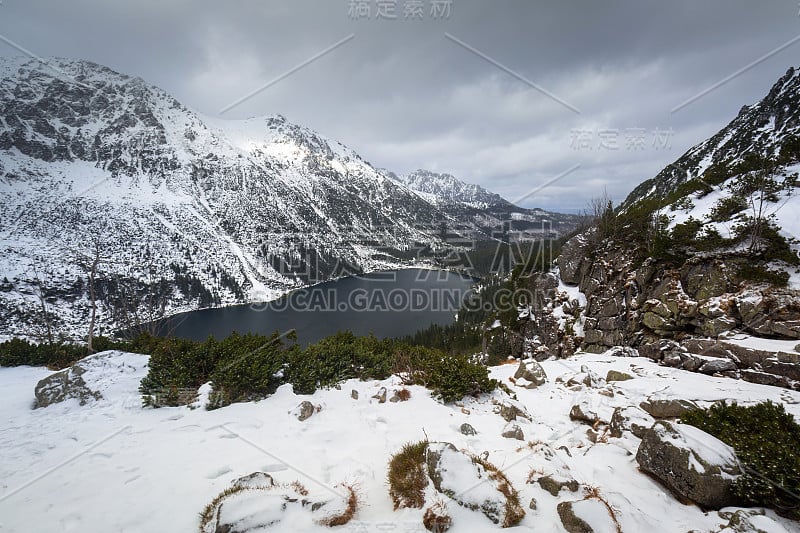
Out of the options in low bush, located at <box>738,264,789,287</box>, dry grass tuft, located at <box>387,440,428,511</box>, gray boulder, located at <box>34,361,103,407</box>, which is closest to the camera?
dry grass tuft, located at <box>387,440,428,511</box>

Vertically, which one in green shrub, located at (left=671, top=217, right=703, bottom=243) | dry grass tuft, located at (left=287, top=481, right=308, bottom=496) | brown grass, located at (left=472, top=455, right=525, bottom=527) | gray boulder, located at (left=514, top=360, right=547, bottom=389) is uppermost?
green shrub, located at (left=671, top=217, right=703, bottom=243)

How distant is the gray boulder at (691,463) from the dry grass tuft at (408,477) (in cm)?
448

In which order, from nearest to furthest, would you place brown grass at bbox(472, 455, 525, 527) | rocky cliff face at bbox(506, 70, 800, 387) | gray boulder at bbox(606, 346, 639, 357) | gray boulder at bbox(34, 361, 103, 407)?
brown grass at bbox(472, 455, 525, 527) < gray boulder at bbox(34, 361, 103, 407) < rocky cliff face at bbox(506, 70, 800, 387) < gray boulder at bbox(606, 346, 639, 357)

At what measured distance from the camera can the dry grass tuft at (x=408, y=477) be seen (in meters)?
4.71

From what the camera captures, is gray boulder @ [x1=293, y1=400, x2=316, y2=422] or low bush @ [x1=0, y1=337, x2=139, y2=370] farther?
low bush @ [x1=0, y1=337, x2=139, y2=370]

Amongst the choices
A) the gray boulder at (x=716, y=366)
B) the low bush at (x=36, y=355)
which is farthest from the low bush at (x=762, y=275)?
the low bush at (x=36, y=355)

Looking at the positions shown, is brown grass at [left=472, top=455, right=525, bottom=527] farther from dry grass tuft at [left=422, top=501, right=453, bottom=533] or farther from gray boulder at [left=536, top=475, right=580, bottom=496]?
dry grass tuft at [left=422, top=501, right=453, bottom=533]

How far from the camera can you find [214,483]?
5.25 metres

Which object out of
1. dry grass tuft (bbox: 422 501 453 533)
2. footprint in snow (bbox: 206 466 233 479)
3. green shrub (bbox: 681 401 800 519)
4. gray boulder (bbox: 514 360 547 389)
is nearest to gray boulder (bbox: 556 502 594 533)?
dry grass tuft (bbox: 422 501 453 533)

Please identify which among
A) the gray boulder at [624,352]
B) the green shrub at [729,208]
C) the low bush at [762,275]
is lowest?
the gray boulder at [624,352]

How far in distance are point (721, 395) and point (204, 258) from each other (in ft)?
658

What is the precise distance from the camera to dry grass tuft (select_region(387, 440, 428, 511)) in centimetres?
471

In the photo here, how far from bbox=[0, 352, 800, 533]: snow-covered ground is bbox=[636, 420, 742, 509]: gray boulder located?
0.83ft

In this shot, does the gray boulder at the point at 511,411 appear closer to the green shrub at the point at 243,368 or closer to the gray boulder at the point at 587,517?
the gray boulder at the point at 587,517
